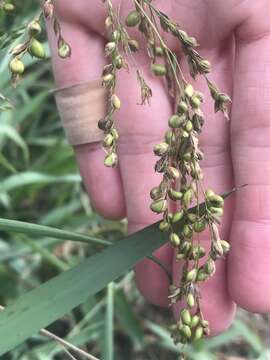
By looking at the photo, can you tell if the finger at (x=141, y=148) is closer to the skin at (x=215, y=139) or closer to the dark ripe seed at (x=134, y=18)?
the skin at (x=215, y=139)

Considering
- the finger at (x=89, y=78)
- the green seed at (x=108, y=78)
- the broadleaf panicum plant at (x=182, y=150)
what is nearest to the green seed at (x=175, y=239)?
the broadleaf panicum plant at (x=182, y=150)

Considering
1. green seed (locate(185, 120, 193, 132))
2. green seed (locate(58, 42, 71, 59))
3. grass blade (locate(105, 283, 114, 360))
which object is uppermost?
green seed (locate(58, 42, 71, 59))

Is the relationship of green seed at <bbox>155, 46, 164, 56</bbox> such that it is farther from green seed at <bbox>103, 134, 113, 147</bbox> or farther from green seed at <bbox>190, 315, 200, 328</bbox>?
green seed at <bbox>190, 315, 200, 328</bbox>

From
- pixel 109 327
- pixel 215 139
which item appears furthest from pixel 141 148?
pixel 109 327

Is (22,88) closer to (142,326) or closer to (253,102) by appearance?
(142,326)

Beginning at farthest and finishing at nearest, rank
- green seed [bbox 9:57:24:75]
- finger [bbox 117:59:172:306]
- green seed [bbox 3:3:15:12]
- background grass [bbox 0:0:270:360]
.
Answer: background grass [bbox 0:0:270:360], finger [bbox 117:59:172:306], green seed [bbox 3:3:15:12], green seed [bbox 9:57:24:75]

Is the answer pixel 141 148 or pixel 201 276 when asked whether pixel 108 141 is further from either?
pixel 141 148

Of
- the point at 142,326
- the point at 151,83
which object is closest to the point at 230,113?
the point at 151,83

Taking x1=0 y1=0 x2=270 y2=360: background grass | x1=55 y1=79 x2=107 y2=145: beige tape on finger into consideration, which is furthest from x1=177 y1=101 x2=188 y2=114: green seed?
x1=0 y1=0 x2=270 y2=360: background grass
